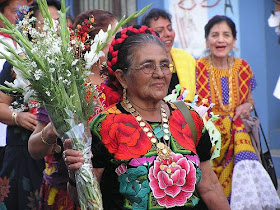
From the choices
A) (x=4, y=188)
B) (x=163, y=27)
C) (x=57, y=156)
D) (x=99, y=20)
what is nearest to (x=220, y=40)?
(x=163, y=27)

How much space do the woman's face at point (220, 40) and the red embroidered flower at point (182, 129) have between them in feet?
11.8

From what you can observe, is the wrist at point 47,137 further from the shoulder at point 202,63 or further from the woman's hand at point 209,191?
the shoulder at point 202,63

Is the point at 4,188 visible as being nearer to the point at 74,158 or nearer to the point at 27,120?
the point at 27,120

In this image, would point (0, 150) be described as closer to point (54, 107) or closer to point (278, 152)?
point (54, 107)

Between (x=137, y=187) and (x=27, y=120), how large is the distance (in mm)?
1832

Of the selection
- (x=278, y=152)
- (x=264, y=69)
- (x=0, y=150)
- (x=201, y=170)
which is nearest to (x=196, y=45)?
(x=264, y=69)

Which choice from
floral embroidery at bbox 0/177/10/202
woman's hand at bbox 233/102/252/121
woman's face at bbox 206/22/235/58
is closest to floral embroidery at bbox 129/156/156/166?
floral embroidery at bbox 0/177/10/202

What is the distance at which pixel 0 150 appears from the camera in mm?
5582

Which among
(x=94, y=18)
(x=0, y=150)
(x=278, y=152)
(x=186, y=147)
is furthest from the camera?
(x=278, y=152)

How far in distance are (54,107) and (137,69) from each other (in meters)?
0.54

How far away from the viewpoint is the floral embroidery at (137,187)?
3.41m

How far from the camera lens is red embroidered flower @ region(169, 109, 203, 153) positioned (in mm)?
3598

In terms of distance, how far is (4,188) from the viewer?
5.18 m

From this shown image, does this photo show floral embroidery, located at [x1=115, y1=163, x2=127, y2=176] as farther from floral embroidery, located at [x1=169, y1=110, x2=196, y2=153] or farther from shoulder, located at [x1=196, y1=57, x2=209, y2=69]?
shoulder, located at [x1=196, y1=57, x2=209, y2=69]
